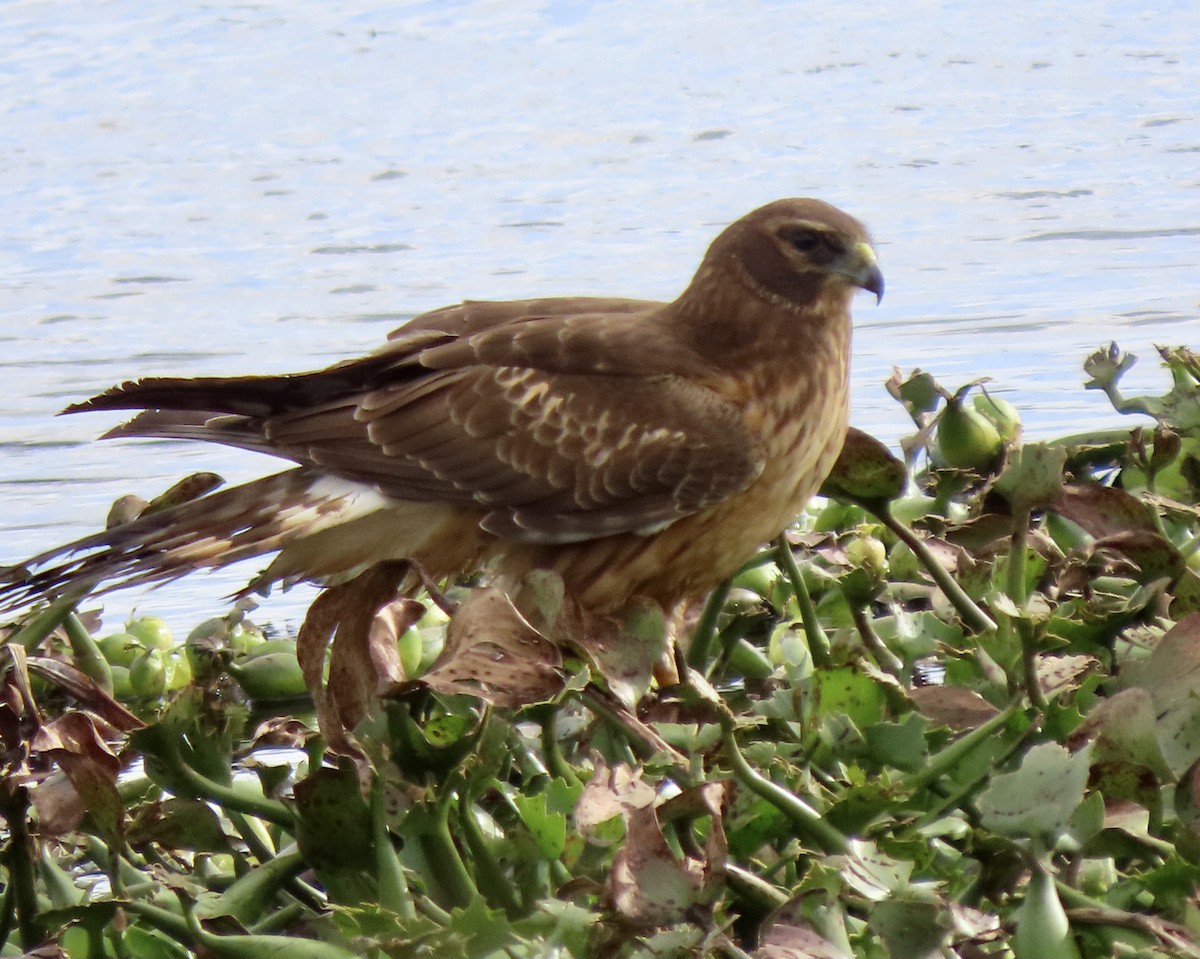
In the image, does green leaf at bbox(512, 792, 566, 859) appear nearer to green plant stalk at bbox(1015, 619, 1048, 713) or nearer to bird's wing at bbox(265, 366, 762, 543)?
green plant stalk at bbox(1015, 619, 1048, 713)

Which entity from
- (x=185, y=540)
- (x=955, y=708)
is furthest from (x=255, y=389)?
(x=955, y=708)

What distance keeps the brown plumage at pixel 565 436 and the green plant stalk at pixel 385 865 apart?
5.79 ft

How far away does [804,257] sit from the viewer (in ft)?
13.4

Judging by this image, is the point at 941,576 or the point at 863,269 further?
the point at 863,269

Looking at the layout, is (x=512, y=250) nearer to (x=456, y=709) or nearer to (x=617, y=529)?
(x=617, y=529)

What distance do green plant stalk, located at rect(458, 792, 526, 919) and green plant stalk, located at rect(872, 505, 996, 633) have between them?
79 cm

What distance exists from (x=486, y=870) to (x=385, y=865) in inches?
5.1

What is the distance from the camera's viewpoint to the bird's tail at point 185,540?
134 inches

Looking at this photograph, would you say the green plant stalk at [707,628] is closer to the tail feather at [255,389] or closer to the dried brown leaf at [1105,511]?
the dried brown leaf at [1105,511]

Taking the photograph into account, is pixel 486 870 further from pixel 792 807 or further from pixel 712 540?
pixel 712 540

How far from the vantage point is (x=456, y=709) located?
7.20ft

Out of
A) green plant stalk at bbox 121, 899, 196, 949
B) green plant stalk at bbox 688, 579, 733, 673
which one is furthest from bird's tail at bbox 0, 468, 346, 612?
green plant stalk at bbox 121, 899, 196, 949

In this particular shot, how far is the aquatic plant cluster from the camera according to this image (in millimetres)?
1746

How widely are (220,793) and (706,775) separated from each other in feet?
1.75
